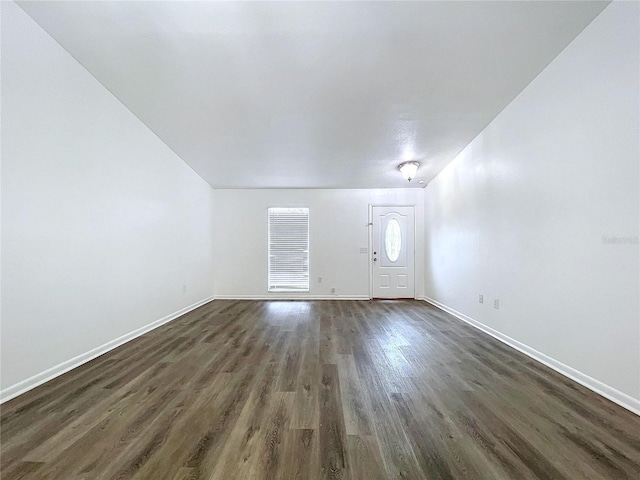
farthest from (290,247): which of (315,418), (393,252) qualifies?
(315,418)

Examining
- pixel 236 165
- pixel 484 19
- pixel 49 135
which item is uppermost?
pixel 484 19

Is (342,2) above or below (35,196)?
above

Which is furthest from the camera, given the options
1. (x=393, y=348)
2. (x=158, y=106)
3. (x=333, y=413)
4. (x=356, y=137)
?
(x=356, y=137)

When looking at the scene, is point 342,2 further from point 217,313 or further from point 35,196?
point 217,313

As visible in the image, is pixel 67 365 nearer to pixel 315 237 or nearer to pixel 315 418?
pixel 315 418

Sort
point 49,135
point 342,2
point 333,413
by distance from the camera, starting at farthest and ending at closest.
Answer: point 49,135, point 342,2, point 333,413

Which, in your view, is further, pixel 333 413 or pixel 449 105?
pixel 449 105

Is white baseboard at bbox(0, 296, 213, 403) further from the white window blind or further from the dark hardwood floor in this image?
the white window blind

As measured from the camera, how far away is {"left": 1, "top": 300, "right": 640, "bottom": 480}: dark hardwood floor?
1501 millimetres

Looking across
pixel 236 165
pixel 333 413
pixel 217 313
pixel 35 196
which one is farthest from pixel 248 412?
pixel 236 165

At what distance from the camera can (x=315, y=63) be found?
294cm

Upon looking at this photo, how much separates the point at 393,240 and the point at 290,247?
2.20 m

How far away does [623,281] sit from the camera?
2.17 m

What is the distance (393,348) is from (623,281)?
1.98 meters
